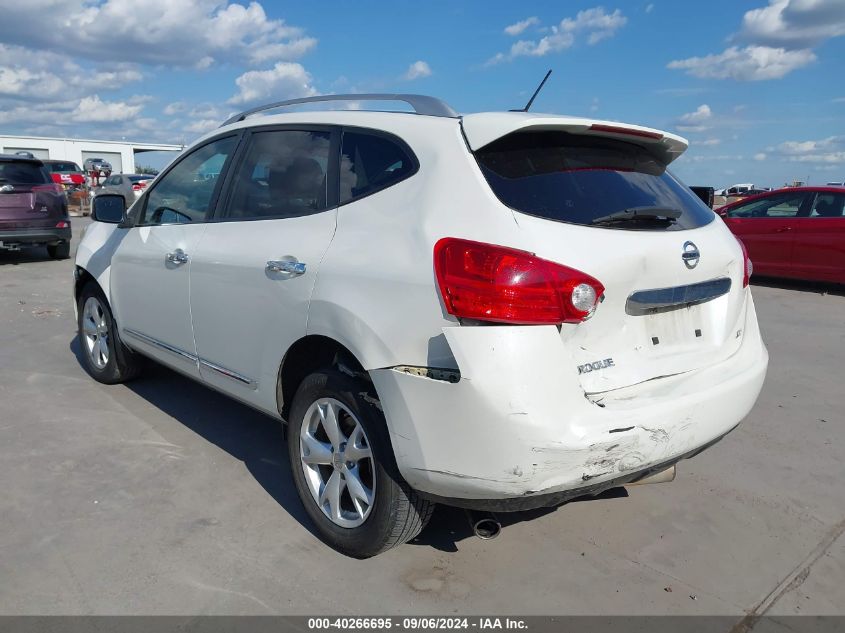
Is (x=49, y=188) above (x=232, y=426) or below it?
above

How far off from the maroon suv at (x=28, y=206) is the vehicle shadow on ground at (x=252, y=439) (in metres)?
6.42

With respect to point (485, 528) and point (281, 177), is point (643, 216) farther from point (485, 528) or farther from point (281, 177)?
point (281, 177)

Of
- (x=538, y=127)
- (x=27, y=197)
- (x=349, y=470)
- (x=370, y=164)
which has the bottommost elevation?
(x=349, y=470)

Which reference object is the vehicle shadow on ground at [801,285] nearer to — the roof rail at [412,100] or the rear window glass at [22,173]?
the roof rail at [412,100]

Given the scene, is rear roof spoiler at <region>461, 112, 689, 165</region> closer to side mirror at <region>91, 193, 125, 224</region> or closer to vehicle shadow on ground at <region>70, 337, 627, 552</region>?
vehicle shadow on ground at <region>70, 337, 627, 552</region>

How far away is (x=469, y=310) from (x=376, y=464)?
2.45 feet

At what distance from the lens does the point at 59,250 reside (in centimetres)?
1248

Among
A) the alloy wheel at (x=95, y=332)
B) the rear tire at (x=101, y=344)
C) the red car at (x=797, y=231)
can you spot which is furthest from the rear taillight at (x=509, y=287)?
the red car at (x=797, y=231)

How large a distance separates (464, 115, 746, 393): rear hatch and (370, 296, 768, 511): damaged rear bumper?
12cm

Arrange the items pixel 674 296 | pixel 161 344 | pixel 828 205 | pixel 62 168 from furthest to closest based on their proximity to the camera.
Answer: pixel 62 168 < pixel 828 205 < pixel 161 344 < pixel 674 296

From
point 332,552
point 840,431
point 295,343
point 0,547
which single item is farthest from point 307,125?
point 840,431

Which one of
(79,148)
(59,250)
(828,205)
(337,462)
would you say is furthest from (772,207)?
(79,148)

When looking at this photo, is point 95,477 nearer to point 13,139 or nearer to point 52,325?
point 52,325

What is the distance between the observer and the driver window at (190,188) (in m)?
3.82
